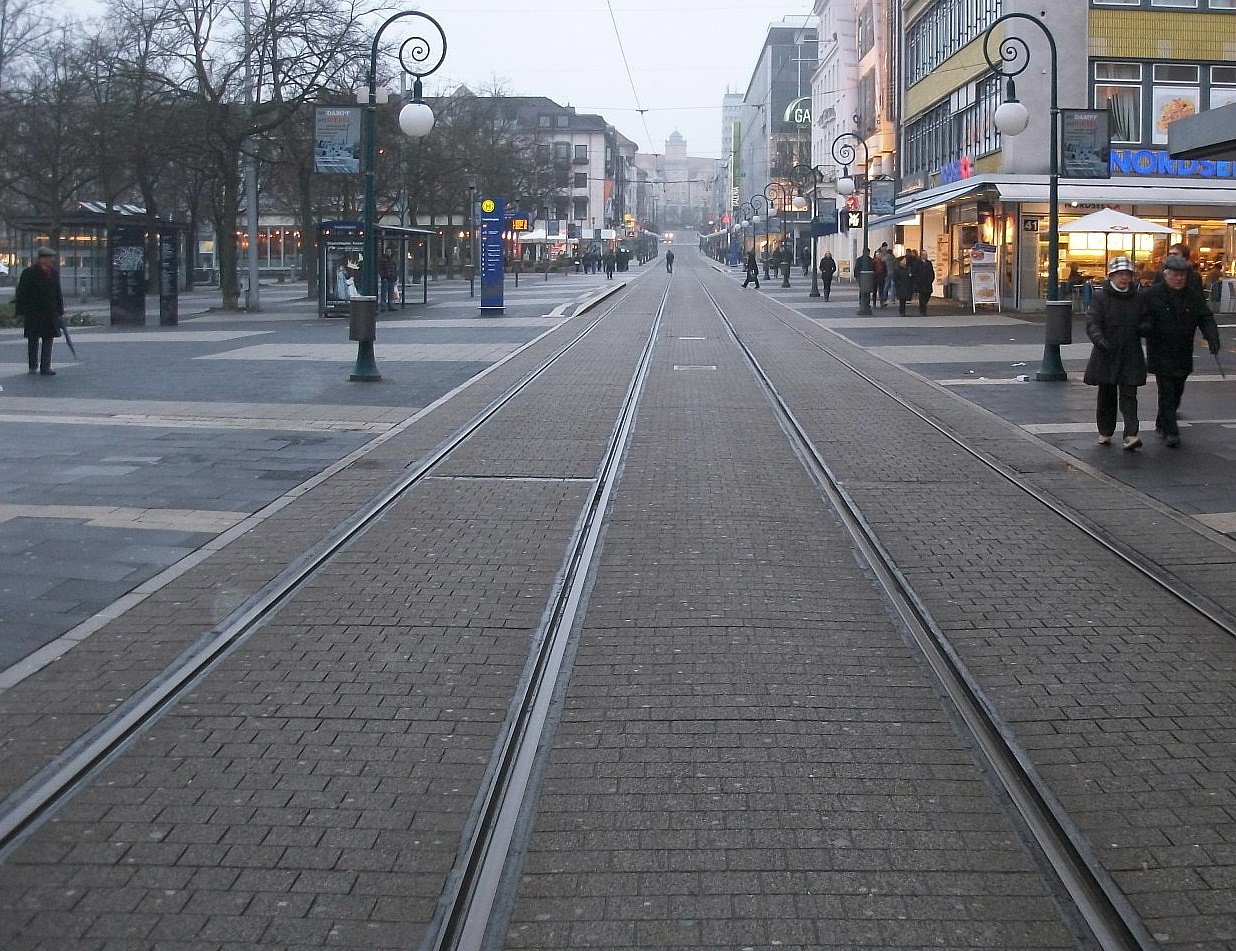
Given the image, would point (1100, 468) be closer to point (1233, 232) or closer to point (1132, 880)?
point (1132, 880)

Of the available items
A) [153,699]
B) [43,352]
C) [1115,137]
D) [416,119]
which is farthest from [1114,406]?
[1115,137]

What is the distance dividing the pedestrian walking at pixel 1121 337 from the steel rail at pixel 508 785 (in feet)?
19.5

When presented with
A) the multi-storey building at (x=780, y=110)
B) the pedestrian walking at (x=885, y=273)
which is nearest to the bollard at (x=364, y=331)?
the pedestrian walking at (x=885, y=273)

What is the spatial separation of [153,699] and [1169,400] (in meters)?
10.2

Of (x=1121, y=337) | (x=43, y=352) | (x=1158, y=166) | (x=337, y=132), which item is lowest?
(x=43, y=352)

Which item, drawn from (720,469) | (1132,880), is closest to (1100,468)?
(720,469)

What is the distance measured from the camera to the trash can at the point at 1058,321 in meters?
18.8

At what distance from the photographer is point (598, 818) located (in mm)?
4902

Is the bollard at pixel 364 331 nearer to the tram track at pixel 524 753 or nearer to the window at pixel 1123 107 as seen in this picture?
the tram track at pixel 524 753

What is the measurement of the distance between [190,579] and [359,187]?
49080 millimetres

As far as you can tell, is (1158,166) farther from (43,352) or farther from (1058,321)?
(43,352)

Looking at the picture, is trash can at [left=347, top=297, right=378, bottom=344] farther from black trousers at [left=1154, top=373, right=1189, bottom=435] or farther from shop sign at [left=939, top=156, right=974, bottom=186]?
shop sign at [left=939, top=156, right=974, bottom=186]

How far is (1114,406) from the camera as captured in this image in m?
13.7

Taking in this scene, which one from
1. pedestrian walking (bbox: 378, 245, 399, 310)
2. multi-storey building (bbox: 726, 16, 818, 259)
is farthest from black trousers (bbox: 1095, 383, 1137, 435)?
multi-storey building (bbox: 726, 16, 818, 259)
